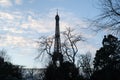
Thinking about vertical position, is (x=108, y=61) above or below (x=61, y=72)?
above

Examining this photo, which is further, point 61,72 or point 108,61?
point 108,61

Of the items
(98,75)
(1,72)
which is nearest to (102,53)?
(98,75)

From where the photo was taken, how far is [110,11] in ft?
67.1

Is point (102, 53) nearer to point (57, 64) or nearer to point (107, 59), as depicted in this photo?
point (107, 59)

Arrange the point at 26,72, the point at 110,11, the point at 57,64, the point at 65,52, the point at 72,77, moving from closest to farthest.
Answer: the point at 110,11 < the point at 65,52 < the point at 72,77 < the point at 57,64 < the point at 26,72

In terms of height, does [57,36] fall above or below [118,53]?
above

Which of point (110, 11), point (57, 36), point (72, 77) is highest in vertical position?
point (57, 36)

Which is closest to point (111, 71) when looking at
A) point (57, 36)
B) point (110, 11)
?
point (57, 36)

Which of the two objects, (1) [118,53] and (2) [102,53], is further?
(2) [102,53]

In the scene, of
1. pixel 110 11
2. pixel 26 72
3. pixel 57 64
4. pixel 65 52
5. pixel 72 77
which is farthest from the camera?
pixel 26 72

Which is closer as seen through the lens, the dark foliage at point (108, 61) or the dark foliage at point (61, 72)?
the dark foliage at point (61, 72)

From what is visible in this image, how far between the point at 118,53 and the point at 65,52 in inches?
652

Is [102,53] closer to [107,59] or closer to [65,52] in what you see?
[107,59]

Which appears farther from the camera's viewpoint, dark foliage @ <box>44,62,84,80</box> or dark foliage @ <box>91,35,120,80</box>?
dark foliage @ <box>91,35,120,80</box>
